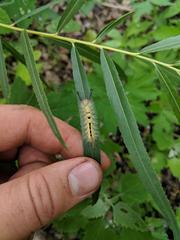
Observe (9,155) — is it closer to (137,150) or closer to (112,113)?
(112,113)

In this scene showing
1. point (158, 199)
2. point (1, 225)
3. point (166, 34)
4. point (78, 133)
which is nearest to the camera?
point (158, 199)

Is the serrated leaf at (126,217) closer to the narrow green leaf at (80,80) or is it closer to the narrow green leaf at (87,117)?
the narrow green leaf at (87,117)

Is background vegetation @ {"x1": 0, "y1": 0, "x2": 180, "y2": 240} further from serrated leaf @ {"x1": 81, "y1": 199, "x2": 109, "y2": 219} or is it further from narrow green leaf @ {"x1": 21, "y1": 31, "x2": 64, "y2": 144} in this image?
narrow green leaf @ {"x1": 21, "y1": 31, "x2": 64, "y2": 144}

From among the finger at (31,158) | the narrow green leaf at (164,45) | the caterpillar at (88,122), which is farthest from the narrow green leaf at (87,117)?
the finger at (31,158)

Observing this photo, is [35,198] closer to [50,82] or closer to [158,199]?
[158,199]

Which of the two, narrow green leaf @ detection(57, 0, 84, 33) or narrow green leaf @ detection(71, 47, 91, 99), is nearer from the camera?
narrow green leaf @ detection(71, 47, 91, 99)

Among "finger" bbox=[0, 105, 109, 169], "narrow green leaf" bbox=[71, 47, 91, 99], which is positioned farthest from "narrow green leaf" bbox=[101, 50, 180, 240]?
"finger" bbox=[0, 105, 109, 169]

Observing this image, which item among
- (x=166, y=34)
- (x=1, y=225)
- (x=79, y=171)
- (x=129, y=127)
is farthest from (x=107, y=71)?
(x=166, y=34)
